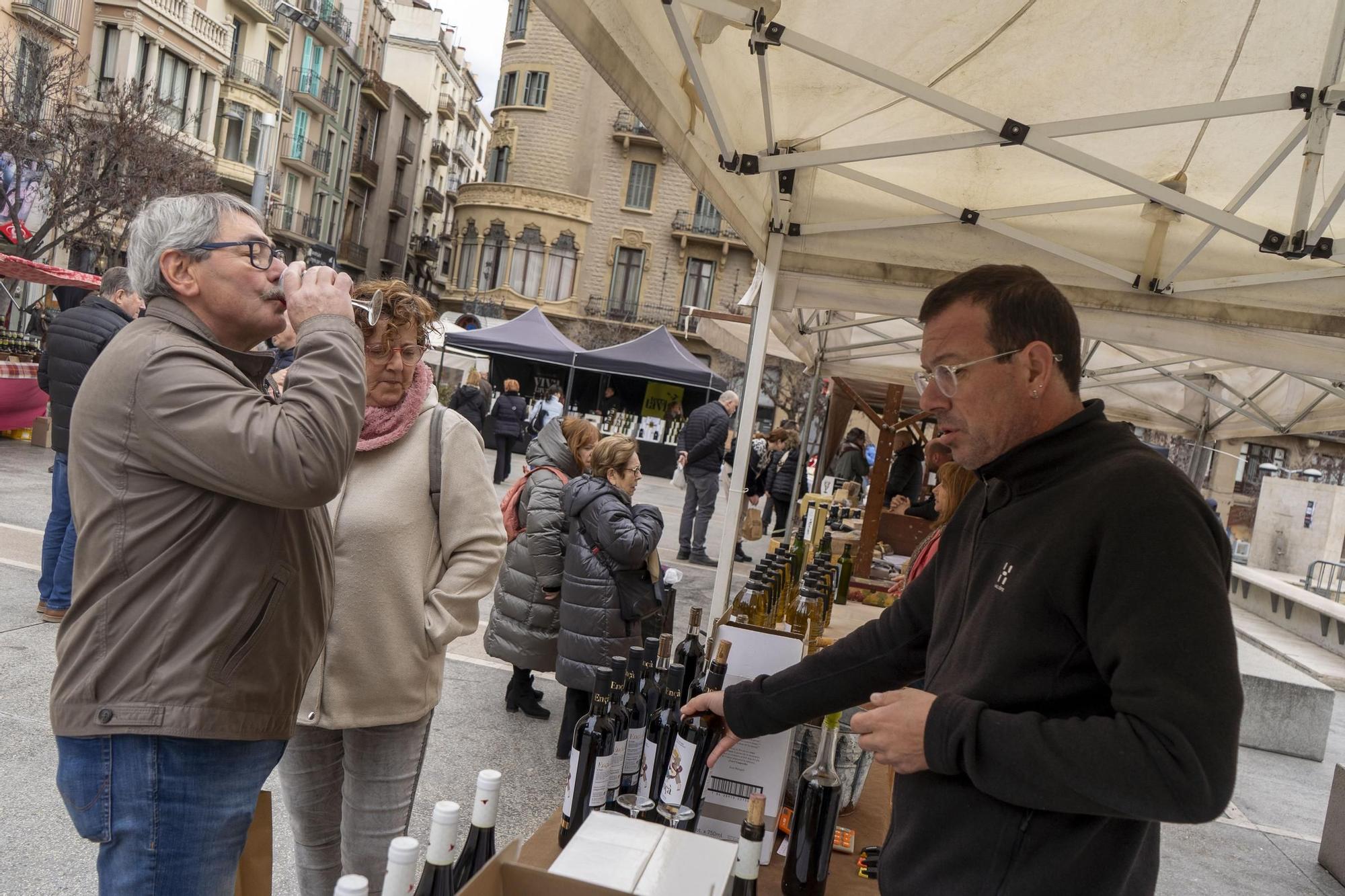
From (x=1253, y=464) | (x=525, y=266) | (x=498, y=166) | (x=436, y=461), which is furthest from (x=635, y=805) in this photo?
(x=498, y=166)

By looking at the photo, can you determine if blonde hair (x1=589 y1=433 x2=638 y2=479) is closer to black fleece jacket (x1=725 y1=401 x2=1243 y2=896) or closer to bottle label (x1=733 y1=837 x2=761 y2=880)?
black fleece jacket (x1=725 y1=401 x2=1243 y2=896)

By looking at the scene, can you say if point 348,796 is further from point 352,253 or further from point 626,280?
point 352,253

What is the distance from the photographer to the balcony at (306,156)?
40.1 meters

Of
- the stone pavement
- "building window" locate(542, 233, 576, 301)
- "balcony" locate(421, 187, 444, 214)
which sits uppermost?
"balcony" locate(421, 187, 444, 214)

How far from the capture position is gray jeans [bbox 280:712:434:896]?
8.05ft

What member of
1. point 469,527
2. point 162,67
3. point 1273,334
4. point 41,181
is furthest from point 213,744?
point 162,67

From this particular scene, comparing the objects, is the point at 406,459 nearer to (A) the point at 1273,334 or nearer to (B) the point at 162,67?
(A) the point at 1273,334

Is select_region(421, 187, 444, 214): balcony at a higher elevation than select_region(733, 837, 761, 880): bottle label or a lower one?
higher

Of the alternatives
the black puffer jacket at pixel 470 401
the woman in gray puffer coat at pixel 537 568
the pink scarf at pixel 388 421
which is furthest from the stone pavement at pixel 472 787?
the black puffer jacket at pixel 470 401

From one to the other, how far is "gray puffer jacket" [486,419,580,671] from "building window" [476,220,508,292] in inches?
1338

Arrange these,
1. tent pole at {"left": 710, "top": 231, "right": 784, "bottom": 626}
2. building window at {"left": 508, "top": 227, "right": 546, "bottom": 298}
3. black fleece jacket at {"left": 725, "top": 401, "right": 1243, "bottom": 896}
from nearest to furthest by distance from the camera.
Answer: black fleece jacket at {"left": 725, "top": 401, "right": 1243, "bottom": 896}
tent pole at {"left": 710, "top": 231, "right": 784, "bottom": 626}
building window at {"left": 508, "top": 227, "right": 546, "bottom": 298}

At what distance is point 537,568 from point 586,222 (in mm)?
34159

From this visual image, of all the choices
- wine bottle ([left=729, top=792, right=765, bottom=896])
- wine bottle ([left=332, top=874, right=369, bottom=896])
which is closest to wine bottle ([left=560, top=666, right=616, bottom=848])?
wine bottle ([left=729, top=792, right=765, bottom=896])

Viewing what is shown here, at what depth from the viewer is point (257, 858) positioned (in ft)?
6.31
